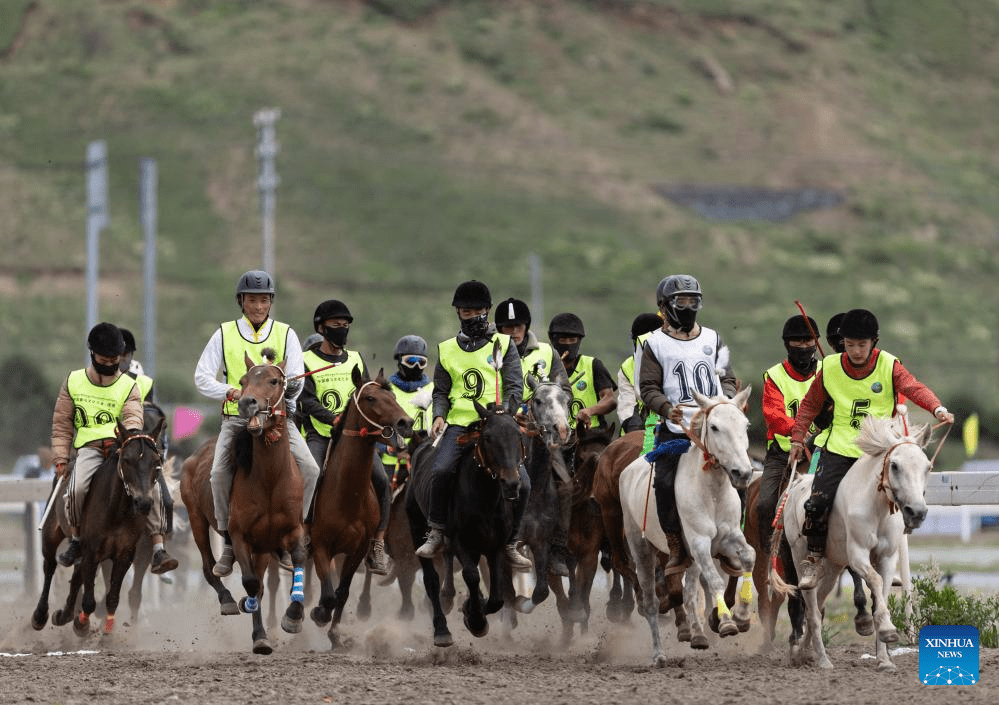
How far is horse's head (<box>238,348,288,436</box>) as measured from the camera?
42.3ft

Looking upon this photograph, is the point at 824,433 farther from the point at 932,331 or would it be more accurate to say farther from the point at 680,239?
the point at 680,239

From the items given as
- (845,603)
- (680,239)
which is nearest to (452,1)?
(680,239)

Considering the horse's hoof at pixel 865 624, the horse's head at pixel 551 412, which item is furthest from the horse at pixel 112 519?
the horse's hoof at pixel 865 624

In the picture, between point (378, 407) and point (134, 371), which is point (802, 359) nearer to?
point (378, 407)

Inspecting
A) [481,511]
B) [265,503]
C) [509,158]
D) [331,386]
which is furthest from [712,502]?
[509,158]

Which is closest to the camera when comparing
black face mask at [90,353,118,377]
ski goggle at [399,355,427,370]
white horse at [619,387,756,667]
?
white horse at [619,387,756,667]

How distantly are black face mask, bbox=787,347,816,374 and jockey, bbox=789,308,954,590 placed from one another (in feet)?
5.41

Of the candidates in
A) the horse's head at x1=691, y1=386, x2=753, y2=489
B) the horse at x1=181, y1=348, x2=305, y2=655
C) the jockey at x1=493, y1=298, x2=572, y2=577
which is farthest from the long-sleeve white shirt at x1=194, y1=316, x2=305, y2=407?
the horse's head at x1=691, y1=386, x2=753, y2=489

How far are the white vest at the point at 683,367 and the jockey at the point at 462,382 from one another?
1416mm

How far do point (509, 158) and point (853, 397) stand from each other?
250ft

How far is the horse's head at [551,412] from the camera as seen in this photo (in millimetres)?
13930

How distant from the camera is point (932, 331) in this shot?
71.8m

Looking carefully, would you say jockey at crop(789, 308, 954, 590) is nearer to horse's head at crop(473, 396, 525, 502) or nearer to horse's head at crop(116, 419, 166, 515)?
horse's head at crop(473, 396, 525, 502)

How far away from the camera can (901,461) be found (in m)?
11.3
